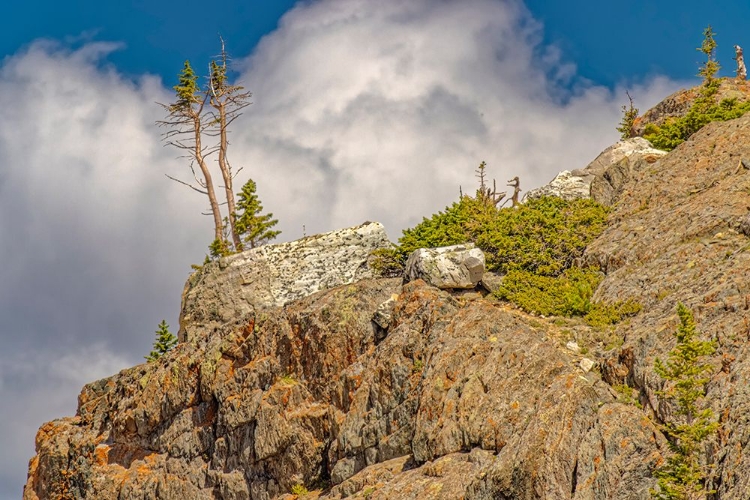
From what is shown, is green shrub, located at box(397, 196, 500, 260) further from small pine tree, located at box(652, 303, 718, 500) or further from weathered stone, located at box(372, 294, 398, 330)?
small pine tree, located at box(652, 303, 718, 500)

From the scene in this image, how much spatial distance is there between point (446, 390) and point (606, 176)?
1617 centimetres

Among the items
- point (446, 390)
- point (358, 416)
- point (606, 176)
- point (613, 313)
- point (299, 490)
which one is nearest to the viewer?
point (446, 390)

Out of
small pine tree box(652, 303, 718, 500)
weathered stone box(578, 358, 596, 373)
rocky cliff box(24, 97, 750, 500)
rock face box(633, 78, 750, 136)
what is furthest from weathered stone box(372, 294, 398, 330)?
rock face box(633, 78, 750, 136)

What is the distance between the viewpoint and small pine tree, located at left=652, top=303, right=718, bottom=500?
1842cm

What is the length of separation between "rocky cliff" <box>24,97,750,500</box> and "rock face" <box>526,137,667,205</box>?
0.24 m

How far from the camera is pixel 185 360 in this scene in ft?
117

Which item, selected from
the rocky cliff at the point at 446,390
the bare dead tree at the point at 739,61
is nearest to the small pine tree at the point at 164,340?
the rocky cliff at the point at 446,390

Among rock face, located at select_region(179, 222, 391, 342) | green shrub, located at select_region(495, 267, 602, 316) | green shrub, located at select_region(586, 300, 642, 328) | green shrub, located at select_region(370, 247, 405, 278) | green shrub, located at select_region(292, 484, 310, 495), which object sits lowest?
green shrub, located at select_region(292, 484, 310, 495)

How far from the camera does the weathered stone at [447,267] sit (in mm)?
33906

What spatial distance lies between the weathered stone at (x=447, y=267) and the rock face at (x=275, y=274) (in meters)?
3.60

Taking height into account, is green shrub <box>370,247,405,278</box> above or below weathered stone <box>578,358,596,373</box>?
above

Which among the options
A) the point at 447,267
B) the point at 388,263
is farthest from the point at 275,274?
the point at 447,267

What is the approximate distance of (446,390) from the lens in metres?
26.6

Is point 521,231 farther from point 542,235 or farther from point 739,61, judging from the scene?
point 739,61
